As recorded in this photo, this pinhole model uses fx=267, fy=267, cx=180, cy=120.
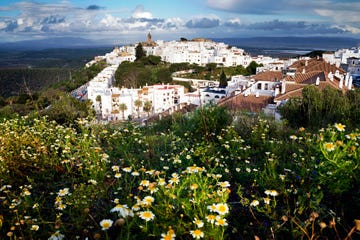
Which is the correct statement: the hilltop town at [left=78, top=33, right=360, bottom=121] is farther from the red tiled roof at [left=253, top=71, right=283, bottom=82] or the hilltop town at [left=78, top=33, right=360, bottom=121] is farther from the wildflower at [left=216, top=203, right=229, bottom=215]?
the wildflower at [left=216, top=203, right=229, bottom=215]

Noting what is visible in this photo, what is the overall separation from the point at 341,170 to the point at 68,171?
2264 millimetres

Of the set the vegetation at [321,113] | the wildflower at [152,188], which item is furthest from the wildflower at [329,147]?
the vegetation at [321,113]

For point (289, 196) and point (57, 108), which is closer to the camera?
point (289, 196)

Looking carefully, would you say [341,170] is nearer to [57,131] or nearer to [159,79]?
[57,131]

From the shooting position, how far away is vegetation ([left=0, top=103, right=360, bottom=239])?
1559 millimetres

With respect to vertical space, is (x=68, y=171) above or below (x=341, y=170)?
below

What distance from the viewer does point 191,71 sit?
183 feet

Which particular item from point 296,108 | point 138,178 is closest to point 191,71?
point 296,108

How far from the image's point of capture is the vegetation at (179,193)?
1.56 m

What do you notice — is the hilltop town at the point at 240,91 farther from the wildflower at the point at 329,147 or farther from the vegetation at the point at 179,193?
the wildflower at the point at 329,147

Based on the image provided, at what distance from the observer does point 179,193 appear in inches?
67.1

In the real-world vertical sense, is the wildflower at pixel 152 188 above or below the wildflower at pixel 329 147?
below

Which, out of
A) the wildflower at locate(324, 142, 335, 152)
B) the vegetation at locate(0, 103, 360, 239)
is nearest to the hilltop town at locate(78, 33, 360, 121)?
the vegetation at locate(0, 103, 360, 239)

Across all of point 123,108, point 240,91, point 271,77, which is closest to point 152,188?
point 240,91
